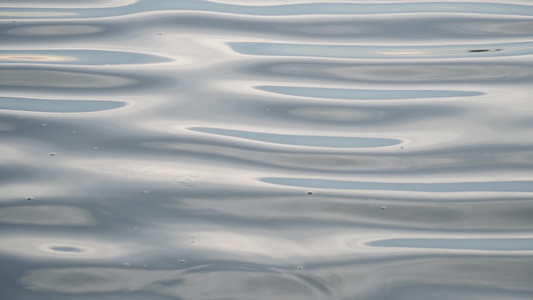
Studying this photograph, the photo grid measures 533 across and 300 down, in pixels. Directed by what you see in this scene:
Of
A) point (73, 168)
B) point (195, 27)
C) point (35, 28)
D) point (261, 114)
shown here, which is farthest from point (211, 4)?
point (73, 168)

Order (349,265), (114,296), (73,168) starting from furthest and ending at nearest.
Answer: (73,168)
(349,265)
(114,296)

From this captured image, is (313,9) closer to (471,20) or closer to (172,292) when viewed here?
(471,20)

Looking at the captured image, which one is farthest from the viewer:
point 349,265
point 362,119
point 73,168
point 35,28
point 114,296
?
point 35,28

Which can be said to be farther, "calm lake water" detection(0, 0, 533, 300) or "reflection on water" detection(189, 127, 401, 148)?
"reflection on water" detection(189, 127, 401, 148)

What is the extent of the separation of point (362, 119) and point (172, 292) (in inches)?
37.2

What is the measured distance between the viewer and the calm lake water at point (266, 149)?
174 centimetres

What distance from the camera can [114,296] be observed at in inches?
65.2

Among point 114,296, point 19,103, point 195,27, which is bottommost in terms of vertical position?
point 114,296

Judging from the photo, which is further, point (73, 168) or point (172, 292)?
point (73, 168)

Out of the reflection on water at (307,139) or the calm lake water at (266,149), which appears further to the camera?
the reflection on water at (307,139)

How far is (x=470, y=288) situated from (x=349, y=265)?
249 mm

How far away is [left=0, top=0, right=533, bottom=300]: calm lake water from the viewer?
174 centimetres

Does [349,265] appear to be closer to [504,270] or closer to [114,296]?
[504,270]

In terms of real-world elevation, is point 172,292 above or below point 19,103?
below
